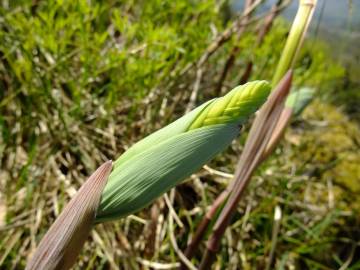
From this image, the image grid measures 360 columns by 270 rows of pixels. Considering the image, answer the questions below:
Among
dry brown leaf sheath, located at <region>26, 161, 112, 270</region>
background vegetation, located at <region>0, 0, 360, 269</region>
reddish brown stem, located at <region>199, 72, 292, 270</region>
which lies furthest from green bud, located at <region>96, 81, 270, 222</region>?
background vegetation, located at <region>0, 0, 360, 269</region>

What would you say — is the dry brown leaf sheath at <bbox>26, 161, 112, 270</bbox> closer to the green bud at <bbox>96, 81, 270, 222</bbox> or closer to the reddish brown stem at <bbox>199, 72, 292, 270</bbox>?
the green bud at <bbox>96, 81, 270, 222</bbox>

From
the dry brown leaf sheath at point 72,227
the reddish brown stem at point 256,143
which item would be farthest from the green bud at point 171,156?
the reddish brown stem at point 256,143

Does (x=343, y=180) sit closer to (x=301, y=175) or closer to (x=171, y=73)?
(x=301, y=175)

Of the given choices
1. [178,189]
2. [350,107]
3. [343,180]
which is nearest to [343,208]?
[343,180]

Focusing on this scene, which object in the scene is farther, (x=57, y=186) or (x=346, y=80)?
(x=346, y=80)

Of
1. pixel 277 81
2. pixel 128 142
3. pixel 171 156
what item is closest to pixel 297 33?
pixel 277 81
